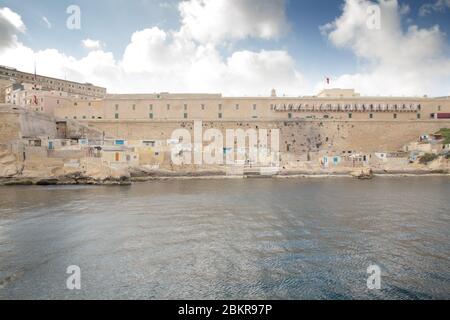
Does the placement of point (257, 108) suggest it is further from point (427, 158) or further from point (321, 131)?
point (427, 158)

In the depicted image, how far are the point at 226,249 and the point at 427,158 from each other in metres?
36.0

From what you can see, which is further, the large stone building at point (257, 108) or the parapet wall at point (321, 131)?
the large stone building at point (257, 108)

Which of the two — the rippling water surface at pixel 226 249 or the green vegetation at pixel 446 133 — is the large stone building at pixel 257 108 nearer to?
the green vegetation at pixel 446 133


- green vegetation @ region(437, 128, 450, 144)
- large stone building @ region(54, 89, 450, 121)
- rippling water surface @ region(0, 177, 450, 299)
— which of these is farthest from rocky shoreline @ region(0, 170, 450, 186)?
large stone building @ region(54, 89, 450, 121)

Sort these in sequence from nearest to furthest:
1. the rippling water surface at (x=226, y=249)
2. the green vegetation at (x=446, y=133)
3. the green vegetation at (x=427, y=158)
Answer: the rippling water surface at (x=226, y=249)
the green vegetation at (x=427, y=158)
the green vegetation at (x=446, y=133)

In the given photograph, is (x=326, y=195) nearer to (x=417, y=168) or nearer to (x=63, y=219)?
(x=63, y=219)

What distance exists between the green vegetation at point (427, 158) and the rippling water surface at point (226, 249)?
22775 mm

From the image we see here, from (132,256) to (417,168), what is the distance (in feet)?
120

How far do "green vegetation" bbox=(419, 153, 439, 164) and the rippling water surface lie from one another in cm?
2277

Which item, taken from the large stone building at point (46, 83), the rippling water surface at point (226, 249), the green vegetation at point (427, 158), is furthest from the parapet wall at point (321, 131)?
the rippling water surface at point (226, 249)

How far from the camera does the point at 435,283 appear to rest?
6891 millimetres

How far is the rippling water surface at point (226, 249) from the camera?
6.83 meters
